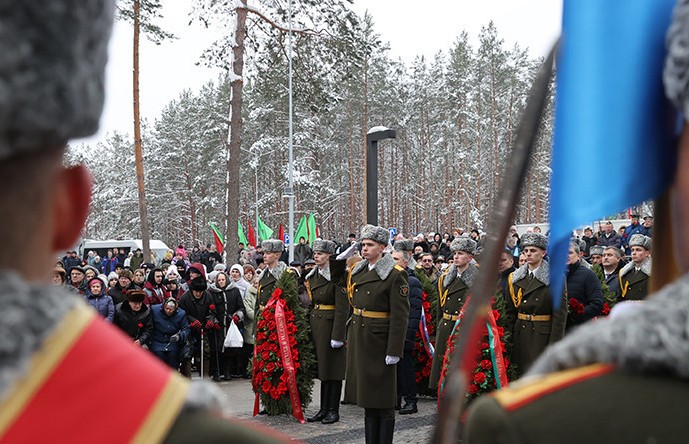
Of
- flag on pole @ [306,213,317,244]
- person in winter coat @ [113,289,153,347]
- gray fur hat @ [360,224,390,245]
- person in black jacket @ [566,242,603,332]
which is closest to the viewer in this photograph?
person in black jacket @ [566,242,603,332]

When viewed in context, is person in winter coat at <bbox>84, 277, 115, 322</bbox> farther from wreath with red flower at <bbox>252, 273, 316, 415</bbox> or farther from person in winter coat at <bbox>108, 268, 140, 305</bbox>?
wreath with red flower at <bbox>252, 273, 316, 415</bbox>

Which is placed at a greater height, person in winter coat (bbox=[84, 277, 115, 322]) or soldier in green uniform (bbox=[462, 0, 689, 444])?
soldier in green uniform (bbox=[462, 0, 689, 444])

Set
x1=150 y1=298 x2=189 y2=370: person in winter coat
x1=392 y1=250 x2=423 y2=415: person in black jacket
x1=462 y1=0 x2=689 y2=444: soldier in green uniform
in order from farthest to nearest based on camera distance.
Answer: x1=150 y1=298 x2=189 y2=370: person in winter coat < x1=392 y1=250 x2=423 y2=415: person in black jacket < x1=462 y1=0 x2=689 y2=444: soldier in green uniform

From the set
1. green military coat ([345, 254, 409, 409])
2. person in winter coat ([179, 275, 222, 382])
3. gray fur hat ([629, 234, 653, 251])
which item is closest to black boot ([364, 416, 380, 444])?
green military coat ([345, 254, 409, 409])

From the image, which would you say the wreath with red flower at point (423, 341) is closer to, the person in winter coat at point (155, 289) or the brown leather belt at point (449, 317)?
the brown leather belt at point (449, 317)

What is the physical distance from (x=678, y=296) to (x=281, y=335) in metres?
8.28

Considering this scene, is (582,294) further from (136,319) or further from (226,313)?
(226,313)

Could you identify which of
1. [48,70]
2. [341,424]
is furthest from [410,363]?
[48,70]

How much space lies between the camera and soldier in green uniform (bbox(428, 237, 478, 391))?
8.27 metres

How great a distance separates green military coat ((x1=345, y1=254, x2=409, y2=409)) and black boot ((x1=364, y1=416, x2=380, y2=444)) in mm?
168

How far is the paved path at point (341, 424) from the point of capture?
7.89 metres

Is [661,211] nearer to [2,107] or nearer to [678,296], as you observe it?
[678,296]

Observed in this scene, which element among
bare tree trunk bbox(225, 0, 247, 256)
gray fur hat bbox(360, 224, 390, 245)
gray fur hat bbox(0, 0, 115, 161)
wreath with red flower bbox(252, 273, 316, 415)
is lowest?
wreath with red flower bbox(252, 273, 316, 415)

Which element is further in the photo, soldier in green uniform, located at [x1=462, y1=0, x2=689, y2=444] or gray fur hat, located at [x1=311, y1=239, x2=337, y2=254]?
gray fur hat, located at [x1=311, y1=239, x2=337, y2=254]
